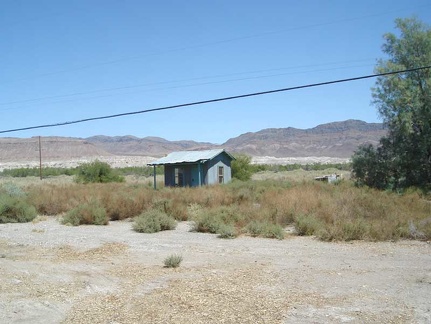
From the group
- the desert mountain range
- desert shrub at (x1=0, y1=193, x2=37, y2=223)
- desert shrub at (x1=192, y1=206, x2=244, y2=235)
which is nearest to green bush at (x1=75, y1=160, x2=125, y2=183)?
desert shrub at (x1=0, y1=193, x2=37, y2=223)

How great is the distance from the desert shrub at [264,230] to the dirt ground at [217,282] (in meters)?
0.69

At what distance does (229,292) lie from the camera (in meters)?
8.25

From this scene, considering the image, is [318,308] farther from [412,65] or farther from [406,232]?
[412,65]

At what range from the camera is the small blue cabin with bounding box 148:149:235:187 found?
35.6 meters

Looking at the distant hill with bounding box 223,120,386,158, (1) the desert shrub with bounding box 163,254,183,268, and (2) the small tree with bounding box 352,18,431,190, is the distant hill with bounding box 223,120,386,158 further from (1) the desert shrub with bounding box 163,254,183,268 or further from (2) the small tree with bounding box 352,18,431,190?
(1) the desert shrub with bounding box 163,254,183,268

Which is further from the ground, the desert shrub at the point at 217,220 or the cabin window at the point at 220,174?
the cabin window at the point at 220,174

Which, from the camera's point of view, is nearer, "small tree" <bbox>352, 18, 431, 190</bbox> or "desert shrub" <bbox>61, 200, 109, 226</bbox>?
"desert shrub" <bbox>61, 200, 109, 226</bbox>

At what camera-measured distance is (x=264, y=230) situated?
15.2 meters

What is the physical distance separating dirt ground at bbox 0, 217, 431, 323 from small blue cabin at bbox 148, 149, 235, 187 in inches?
838

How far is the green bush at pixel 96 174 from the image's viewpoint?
46.5 metres

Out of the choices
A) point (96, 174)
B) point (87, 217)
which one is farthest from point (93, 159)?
point (87, 217)

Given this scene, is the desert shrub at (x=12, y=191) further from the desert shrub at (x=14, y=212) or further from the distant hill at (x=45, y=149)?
the distant hill at (x=45, y=149)

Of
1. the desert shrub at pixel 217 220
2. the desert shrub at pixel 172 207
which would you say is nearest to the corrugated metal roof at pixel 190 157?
the desert shrub at pixel 172 207

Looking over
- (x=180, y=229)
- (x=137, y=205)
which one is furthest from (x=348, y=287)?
(x=137, y=205)
